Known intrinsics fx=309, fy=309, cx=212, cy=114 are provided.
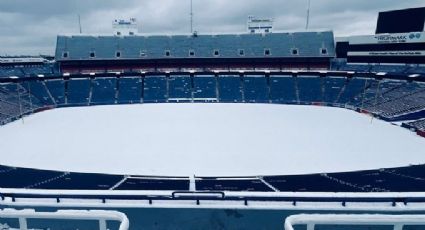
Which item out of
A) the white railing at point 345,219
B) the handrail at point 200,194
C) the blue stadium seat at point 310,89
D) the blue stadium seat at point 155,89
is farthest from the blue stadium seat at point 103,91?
the white railing at point 345,219

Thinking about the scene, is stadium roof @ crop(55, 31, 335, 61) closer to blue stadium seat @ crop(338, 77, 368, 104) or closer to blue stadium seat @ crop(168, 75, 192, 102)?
blue stadium seat @ crop(168, 75, 192, 102)

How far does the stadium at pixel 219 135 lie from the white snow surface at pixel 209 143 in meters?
0.20

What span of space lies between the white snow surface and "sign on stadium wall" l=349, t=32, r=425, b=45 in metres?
21.3

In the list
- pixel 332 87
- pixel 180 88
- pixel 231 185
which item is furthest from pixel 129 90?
pixel 231 185

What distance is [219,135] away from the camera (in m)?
28.8

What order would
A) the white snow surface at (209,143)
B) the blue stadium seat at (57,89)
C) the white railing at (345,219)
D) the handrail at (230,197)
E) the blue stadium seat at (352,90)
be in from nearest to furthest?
the white railing at (345,219)
the handrail at (230,197)
the white snow surface at (209,143)
the blue stadium seat at (352,90)
the blue stadium seat at (57,89)

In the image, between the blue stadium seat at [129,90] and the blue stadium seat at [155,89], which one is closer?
the blue stadium seat at [129,90]

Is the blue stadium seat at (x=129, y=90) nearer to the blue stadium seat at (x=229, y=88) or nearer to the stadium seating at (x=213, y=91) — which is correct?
the stadium seating at (x=213, y=91)

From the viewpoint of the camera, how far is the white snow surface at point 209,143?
67.7ft

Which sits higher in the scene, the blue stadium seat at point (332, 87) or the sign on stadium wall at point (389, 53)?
the sign on stadium wall at point (389, 53)

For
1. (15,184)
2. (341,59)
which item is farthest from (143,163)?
(341,59)

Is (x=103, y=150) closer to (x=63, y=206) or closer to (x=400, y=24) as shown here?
(x=63, y=206)

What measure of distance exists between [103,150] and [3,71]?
49.1 m

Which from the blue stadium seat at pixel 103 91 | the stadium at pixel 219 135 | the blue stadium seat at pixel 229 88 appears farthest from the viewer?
the blue stadium seat at pixel 229 88
